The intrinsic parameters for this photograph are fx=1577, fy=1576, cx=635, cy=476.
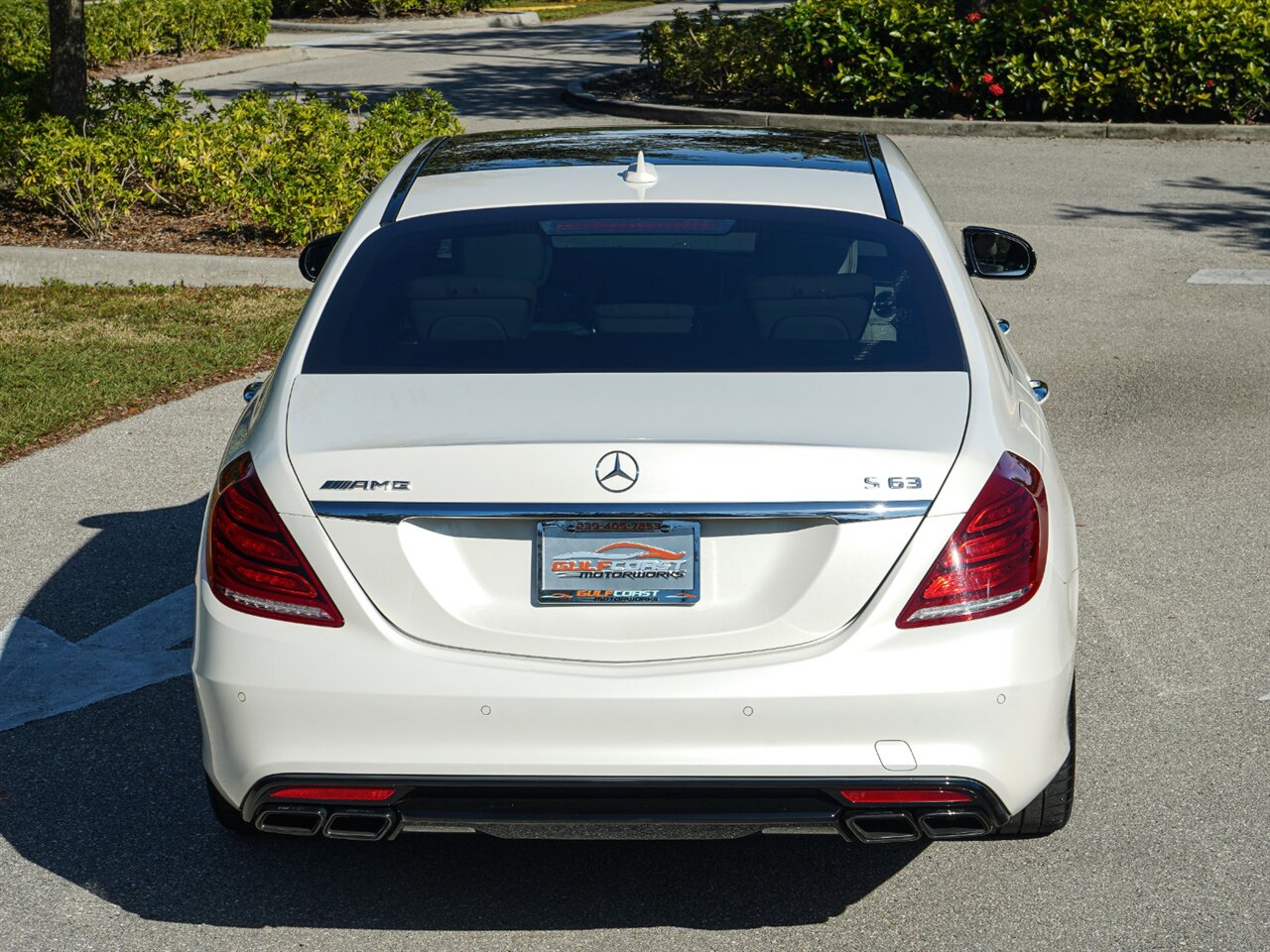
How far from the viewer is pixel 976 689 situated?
125 inches

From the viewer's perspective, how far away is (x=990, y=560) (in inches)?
126

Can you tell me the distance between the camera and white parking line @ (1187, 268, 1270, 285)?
10.9 m

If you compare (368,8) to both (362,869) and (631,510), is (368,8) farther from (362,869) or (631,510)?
(631,510)

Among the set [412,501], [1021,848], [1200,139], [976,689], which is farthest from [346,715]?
[1200,139]

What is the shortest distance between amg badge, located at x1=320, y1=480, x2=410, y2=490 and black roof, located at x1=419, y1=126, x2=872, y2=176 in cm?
165

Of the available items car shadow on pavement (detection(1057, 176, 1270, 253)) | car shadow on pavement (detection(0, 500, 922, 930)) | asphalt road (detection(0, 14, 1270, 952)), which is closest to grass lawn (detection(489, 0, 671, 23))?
car shadow on pavement (detection(1057, 176, 1270, 253))

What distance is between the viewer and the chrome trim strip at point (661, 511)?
3102mm

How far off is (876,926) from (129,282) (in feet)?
27.5

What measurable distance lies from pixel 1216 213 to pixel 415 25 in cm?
2167

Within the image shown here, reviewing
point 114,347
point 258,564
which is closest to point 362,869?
point 258,564

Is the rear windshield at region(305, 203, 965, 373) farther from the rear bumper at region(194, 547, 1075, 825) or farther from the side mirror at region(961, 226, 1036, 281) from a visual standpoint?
the side mirror at region(961, 226, 1036, 281)

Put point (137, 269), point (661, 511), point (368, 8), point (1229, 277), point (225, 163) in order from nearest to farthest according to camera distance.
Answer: point (661, 511), point (137, 269), point (1229, 277), point (225, 163), point (368, 8)

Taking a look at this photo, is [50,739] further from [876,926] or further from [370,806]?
[876,926]

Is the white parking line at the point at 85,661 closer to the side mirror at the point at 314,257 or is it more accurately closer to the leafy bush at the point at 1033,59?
the side mirror at the point at 314,257
